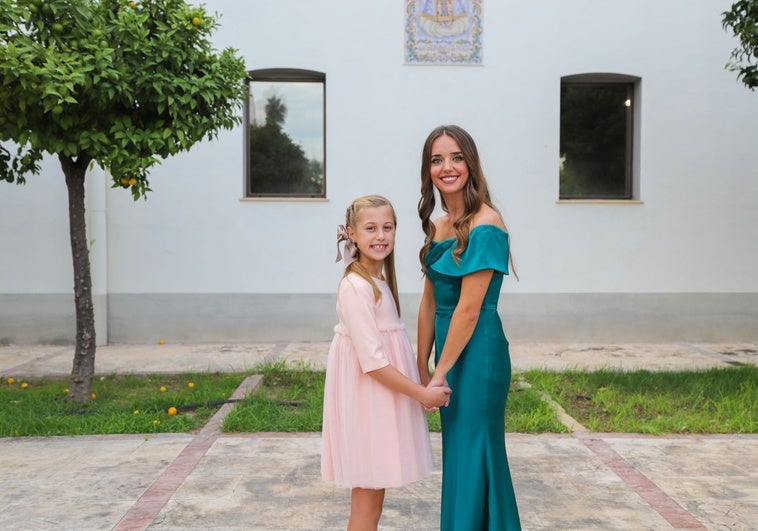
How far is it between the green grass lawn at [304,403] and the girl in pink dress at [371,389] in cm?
252

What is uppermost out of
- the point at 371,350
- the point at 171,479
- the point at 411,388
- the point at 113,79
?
the point at 113,79

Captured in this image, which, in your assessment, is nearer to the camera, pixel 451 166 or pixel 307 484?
pixel 451 166

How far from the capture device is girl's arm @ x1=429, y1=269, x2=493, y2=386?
2.57 m

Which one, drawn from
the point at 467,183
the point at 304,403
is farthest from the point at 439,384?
the point at 304,403

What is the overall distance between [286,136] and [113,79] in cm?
470

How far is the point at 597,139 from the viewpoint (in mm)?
9656

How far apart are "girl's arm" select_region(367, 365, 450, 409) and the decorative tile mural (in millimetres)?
7291

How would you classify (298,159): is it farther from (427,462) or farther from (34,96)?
(427,462)

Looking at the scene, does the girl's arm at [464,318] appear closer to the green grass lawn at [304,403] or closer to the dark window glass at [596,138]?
the green grass lawn at [304,403]

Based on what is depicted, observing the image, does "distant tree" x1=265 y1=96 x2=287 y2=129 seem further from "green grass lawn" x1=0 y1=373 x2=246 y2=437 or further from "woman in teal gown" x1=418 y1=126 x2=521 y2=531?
"woman in teal gown" x1=418 y1=126 x2=521 y2=531

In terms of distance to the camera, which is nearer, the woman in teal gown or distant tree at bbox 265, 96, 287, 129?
the woman in teal gown

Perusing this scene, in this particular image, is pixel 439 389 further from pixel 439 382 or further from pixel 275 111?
pixel 275 111

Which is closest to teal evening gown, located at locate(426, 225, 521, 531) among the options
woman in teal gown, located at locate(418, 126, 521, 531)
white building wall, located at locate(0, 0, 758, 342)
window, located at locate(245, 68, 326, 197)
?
woman in teal gown, located at locate(418, 126, 521, 531)

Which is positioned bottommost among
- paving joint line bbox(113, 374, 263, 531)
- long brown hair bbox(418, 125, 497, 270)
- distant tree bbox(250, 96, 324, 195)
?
paving joint line bbox(113, 374, 263, 531)
